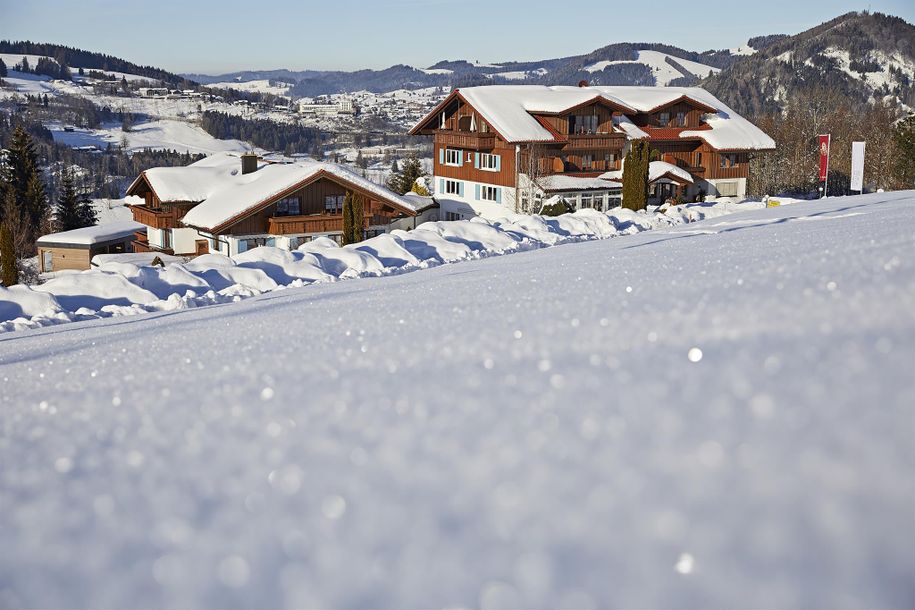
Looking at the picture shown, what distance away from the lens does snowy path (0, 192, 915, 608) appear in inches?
79.8

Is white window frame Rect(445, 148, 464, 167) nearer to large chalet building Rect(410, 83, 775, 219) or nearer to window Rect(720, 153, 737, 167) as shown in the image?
large chalet building Rect(410, 83, 775, 219)

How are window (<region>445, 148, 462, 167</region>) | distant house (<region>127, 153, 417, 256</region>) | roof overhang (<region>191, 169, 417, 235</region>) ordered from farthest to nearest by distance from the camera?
window (<region>445, 148, 462, 167</region>) → distant house (<region>127, 153, 417, 256</region>) → roof overhang (<region>191, 169, 417, 235</region>)

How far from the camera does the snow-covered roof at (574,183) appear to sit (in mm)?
35844

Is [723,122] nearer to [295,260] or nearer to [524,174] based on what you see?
[524,174]

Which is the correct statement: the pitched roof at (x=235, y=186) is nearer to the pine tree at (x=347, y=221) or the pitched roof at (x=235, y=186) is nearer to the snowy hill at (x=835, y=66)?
the pine tree at (x=347, y=221)

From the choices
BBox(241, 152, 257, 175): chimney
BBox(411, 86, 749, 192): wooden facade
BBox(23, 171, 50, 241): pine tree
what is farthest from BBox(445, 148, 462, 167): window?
BBox(23, 171, 50, 241): pine tree

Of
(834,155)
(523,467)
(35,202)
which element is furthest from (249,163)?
(834,155)

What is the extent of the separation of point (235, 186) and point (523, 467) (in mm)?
31982

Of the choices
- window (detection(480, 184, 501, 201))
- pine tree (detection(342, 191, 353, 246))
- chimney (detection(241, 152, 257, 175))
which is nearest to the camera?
pine tree (detection(342, 191, 353, 246))

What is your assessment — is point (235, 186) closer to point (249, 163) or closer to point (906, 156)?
point (249, 163)

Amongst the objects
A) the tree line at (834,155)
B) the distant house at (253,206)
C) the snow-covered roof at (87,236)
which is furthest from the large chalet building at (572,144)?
the snow-covered roof at (87,236)

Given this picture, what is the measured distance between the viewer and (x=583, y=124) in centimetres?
3872

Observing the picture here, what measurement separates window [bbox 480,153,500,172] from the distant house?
7.15 m

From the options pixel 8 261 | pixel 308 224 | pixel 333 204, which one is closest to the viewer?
pixel 8 261
